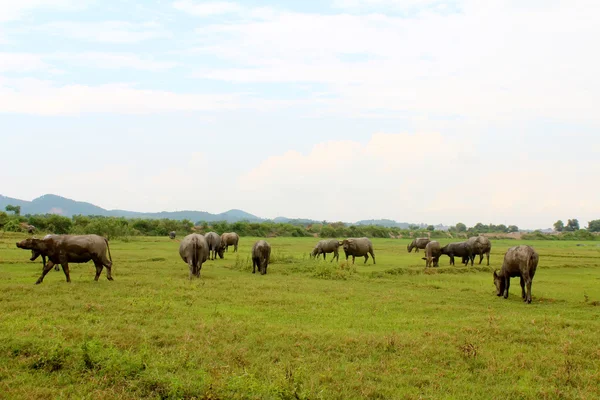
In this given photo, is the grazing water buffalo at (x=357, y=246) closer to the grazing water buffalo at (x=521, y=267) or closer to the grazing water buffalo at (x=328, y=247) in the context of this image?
the grazing water buffalo at (x=328, y=247)

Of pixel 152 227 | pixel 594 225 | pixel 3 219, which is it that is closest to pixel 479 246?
pixel 152 227

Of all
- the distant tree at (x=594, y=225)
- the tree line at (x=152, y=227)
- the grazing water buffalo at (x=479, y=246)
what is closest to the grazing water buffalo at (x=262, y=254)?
the grazing water buffalo at (x=479, y=246)

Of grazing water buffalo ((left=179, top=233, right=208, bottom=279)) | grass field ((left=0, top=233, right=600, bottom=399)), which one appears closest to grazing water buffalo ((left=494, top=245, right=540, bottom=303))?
grass field ((left=0, top=233, right=600, bottom=399))

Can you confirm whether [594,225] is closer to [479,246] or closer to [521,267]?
[479,246]

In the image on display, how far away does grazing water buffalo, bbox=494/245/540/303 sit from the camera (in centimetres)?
1429

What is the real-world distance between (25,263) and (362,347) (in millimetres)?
18298

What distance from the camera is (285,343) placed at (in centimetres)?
873

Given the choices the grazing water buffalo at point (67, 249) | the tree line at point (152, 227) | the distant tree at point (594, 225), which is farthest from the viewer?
the distant tree at point (594, 225)

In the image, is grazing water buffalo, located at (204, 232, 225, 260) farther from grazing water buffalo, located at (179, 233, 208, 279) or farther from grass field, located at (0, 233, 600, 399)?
grass field, located at (0, 233, 600, 399)

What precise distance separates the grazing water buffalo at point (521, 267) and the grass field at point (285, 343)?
1.96 ft

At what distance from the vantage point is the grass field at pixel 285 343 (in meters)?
6.91

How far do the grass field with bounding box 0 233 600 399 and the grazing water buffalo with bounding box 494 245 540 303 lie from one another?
1.96 feet

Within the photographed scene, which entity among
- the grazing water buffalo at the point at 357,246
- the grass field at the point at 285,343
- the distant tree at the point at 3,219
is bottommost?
the grass field at the point at 285,343

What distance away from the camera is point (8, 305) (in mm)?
11031
